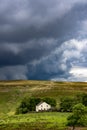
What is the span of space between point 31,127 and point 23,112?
181ft

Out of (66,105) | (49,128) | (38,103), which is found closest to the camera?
(49,128)

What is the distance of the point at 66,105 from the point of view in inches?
6973

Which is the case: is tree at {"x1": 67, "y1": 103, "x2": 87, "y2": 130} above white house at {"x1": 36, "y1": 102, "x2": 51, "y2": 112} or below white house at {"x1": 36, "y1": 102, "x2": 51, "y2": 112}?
below

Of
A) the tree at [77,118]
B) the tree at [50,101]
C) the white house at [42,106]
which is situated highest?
the tree at [50,101]

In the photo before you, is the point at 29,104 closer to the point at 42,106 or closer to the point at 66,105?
the point at 42,106

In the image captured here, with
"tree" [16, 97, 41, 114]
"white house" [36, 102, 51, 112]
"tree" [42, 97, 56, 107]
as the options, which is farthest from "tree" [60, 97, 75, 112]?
"tree" [16, 97, 41, 114]

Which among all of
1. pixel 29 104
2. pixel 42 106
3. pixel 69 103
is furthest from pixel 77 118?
pixel 42 106

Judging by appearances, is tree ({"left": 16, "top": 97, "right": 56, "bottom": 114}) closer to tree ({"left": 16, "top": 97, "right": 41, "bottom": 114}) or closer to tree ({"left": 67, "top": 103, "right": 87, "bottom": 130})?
tree ({"left": 16, "top": 97, "right": 41, "bottom": 114})

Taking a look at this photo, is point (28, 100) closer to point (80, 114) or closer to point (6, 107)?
point (6, 107)

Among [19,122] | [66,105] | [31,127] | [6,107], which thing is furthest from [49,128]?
[6,107]

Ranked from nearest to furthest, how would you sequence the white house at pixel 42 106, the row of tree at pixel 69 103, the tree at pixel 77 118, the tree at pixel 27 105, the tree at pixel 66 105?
the tree at pixel 77 118, the tree at pixel 66 105, the row of tree at pixel 69 103, the tree at pixel 27 105, the white house at pixel 42 106

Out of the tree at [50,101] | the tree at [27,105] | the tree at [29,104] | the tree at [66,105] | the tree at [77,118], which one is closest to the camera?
the tree at [77,118]

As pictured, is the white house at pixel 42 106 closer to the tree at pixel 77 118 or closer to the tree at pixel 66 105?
the tree at pixel 66 105

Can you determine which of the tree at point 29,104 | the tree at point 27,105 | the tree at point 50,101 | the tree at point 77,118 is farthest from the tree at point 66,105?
the tree at point 77,118
